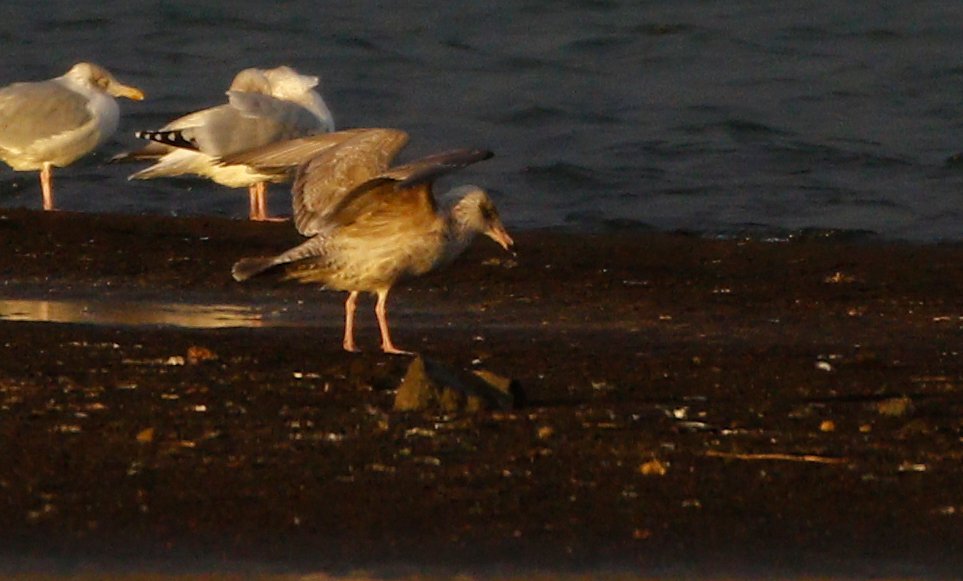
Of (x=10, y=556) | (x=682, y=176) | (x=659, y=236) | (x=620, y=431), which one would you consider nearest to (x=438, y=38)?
(x=682, y=176)

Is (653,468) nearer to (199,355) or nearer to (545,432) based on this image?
(545,432)

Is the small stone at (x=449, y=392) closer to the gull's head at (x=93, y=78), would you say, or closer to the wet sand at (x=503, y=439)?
the wet sand at (x=503, y=439)

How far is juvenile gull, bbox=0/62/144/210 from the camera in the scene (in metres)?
14.0

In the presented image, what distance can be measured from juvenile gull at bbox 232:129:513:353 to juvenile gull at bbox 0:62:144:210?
5.37 metres

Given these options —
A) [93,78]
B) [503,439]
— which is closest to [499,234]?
[503,439]

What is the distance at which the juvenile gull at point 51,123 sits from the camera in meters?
14.0

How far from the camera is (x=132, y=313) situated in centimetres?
935

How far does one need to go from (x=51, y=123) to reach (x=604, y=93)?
6.09 meters

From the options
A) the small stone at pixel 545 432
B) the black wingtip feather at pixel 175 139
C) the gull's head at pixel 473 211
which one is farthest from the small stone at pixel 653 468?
the black wingtip feather at pixel 175 139

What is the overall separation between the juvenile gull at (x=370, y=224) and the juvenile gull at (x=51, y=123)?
5.37 metres

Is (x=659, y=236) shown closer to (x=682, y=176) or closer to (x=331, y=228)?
(x=682, y=176)

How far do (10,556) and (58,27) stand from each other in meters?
16.6

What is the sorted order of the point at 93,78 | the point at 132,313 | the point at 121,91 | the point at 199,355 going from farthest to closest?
1. the point at 121,91
2. the point at 93,78
3. the point at 132,313
4. the point at 199,355

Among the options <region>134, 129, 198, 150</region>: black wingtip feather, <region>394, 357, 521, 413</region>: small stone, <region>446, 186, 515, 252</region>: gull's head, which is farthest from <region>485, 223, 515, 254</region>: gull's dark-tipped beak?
<region>134, 129, 198, 150</region>: black wingtip feather
